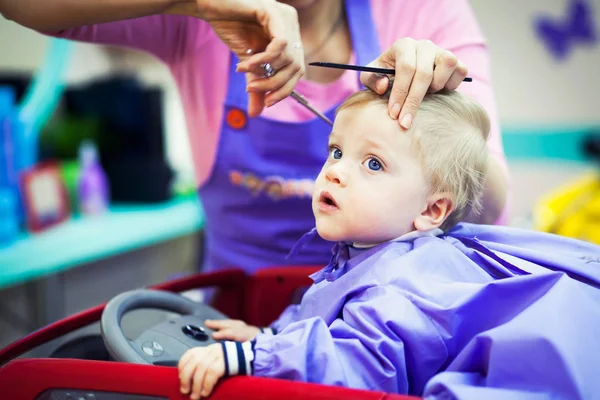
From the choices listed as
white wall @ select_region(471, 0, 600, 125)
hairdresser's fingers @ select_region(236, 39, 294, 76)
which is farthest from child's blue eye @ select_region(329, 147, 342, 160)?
white wall @ select_region(471, 0, 600, 125)

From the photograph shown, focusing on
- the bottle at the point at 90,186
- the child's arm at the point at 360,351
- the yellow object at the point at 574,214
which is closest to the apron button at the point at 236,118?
the child's arm at the point at 360,351

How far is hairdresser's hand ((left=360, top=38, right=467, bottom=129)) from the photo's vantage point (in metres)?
0.76

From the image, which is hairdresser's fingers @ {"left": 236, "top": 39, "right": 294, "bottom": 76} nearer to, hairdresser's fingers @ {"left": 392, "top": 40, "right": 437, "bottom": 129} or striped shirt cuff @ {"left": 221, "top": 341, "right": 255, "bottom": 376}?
hairdresser's fingers @ {"left": 392, "top": 40, "right": 437, "bottom": 129}

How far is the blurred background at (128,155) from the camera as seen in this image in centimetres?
190

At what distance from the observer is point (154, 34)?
1043 millimetres

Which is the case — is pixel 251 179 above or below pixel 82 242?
above

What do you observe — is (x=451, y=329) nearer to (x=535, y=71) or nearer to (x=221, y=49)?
(x=221, y=49)

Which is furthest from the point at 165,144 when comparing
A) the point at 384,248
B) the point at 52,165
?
the point at 384,248

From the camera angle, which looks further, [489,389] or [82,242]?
[82,242]

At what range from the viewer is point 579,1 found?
8.87ft

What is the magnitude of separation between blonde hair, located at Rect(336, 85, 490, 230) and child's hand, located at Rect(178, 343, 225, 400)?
340 millimetres

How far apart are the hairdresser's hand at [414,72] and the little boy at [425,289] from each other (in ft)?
0.07

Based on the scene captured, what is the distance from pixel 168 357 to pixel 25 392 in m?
0.19

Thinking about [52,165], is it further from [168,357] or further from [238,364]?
[238,364]
